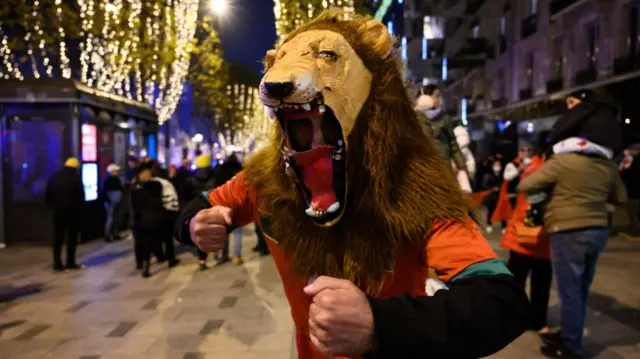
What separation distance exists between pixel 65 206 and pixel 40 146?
10.5 ft

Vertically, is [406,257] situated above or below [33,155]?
below

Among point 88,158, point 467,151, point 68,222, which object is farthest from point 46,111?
point 467,151

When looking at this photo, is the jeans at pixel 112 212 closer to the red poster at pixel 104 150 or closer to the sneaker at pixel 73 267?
→ the red poster at pixel 104 150

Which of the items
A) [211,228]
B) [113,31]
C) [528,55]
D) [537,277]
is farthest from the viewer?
[528,55]

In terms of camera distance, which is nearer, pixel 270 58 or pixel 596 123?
pixel 270 58

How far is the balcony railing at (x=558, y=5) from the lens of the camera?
18709mm

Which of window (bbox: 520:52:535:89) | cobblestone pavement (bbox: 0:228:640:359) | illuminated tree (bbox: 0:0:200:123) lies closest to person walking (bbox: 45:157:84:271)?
cobblestone pavement (bbox: 0:228:640:359)

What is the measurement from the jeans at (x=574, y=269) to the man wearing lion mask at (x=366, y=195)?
2966 millimetres

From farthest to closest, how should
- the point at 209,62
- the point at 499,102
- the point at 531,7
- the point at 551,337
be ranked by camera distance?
the point at 499,102 → the point at 531,7 → the point at 209,62 → the point at 551,337

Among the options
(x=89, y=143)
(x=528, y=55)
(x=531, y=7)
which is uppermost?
(x=531, y=7)

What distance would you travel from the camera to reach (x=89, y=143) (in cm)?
1088

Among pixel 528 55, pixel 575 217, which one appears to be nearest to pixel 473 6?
pixel 528 55

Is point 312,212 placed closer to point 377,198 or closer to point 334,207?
point 334,207

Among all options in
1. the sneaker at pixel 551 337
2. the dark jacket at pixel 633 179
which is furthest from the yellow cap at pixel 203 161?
the dark jacket at pixel 633 179
